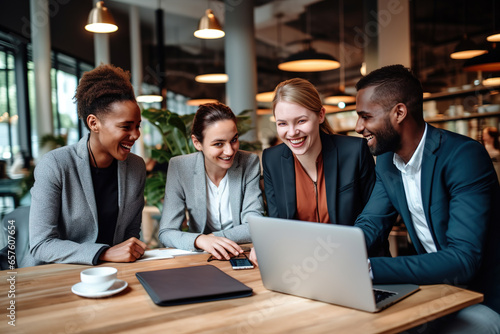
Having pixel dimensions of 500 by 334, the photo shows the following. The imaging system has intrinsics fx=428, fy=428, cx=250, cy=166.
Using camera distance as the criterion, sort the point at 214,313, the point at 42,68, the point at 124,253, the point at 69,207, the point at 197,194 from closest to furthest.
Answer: the point at 214,313, the point at 124,253, the point at 69,207, the point at 197,194, the point at 42,68

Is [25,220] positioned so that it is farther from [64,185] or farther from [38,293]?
[38,293]

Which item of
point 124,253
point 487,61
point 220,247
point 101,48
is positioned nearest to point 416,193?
point 220,247

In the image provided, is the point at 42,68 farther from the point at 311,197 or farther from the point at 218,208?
the point at 311,197

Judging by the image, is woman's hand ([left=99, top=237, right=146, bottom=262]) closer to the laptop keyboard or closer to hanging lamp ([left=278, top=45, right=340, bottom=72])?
the laptop keyboard

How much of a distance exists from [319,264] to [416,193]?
777 mm

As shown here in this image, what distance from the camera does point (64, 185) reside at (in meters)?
1.97

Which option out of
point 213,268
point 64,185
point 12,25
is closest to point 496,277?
point 213,268

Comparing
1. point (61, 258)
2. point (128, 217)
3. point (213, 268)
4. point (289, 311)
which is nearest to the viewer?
point (289, 311)

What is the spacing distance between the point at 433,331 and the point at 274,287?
592 mm

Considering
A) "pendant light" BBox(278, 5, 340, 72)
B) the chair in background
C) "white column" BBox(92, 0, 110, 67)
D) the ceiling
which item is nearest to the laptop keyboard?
the chair in background

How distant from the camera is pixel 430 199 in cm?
170

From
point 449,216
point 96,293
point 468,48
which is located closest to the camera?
point 96,293

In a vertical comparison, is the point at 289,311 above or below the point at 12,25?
below

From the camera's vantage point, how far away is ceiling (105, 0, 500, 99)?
8430 mm
